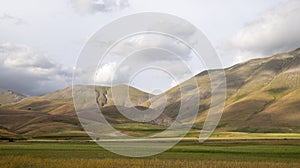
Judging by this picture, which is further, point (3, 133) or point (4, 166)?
point (3, 133)

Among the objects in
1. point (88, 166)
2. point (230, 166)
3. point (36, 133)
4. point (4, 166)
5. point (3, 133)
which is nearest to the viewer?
point (4, 166)

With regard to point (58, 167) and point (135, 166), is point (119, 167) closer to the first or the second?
point (135, 166)

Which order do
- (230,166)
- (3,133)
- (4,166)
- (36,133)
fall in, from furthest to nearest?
(36,133) → (3,133) → (230,166) → (4,166)

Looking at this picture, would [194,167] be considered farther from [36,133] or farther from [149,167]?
[36,133]

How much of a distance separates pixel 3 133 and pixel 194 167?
143568 mm

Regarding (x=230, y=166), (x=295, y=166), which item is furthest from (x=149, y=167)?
(x=295, y=166)

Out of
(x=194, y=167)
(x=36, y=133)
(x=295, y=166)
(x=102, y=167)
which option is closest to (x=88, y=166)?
(x=102, y=167)

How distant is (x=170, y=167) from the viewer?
37406 mm

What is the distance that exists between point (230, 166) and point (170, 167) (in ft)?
20.9

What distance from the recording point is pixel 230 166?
126ft

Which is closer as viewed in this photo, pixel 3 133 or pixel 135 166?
pixel 135 166

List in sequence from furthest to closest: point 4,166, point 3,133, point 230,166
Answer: point 3,133 < point 230,166 < point 4,166

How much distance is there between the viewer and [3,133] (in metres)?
162

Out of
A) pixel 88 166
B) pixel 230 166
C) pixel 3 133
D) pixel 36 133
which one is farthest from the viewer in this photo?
pixel 36 133
